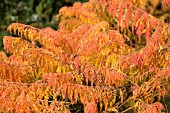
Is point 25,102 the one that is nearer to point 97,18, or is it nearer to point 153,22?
point 153,22

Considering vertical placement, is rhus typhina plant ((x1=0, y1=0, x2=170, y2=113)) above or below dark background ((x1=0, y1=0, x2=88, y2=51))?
below

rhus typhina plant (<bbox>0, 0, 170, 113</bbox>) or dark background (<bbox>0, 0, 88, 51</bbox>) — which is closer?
rhus typhina plant (<bbox>0, 0, 170, 113</bbox>)

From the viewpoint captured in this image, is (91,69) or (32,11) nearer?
(91,69)

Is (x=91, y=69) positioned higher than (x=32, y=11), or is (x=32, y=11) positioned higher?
(x=32, y=11)

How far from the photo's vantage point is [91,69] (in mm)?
3521

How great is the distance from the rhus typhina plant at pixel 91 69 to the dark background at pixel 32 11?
4.71 meters

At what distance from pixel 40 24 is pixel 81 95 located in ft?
19.0

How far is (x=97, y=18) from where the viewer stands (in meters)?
5.28

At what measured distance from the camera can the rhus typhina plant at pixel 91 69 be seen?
3400mm

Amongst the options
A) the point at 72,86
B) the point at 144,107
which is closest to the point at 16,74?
the point at 72,86

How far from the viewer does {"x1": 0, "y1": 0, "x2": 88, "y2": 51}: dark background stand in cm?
886

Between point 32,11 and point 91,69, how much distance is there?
5.76 meters

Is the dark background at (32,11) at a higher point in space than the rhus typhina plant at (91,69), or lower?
higher

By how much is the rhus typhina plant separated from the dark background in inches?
185
